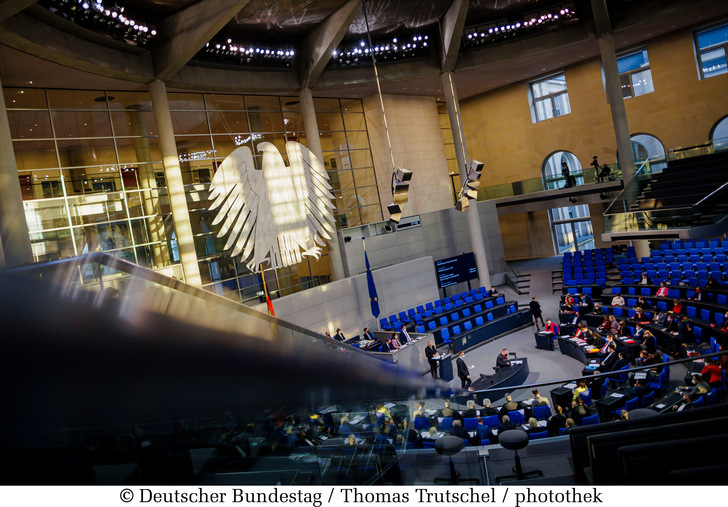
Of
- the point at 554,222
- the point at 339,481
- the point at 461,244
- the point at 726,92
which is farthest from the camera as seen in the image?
the point at 554,222

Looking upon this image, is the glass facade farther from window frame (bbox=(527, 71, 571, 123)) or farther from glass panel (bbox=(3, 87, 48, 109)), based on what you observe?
window frame (bbox=(527, 71, 571, 123))

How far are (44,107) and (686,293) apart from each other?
1761cm

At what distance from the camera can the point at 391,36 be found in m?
19.5

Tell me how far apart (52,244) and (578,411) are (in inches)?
502

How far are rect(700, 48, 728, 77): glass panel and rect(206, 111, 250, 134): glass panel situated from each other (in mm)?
17466

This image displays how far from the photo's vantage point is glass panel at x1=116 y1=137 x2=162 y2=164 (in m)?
15.3

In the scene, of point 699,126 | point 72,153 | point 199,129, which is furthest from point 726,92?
point 72,153

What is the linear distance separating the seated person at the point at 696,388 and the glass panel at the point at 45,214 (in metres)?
13.9

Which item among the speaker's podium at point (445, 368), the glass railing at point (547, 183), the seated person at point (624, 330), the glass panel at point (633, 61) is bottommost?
the speaker's podium at point (445, 368)

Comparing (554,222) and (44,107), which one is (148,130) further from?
(554,222)

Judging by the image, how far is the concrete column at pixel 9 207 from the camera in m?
9.53

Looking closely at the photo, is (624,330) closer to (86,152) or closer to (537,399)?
(537,399)

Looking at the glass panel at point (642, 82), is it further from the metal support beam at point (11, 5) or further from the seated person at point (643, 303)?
the metal support beam at point (11, 5)
